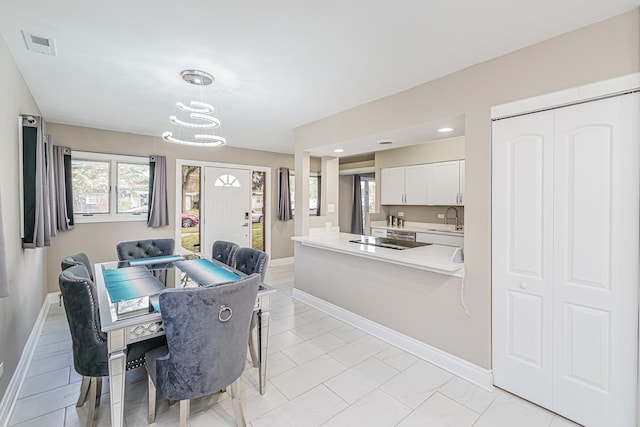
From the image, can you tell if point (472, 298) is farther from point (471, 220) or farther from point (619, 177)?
point (619, 177)

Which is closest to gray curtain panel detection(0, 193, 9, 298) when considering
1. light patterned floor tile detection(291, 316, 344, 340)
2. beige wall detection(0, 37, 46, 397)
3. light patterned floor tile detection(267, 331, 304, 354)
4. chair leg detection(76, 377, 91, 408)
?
beige wall detection(0, 37, 46, 397)

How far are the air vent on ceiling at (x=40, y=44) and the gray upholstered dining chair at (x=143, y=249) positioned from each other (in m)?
1.94

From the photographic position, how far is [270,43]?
2018 mm

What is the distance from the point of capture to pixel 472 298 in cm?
233

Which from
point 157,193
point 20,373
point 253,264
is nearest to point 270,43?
point 253,264

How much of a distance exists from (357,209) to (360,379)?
20.8 feet

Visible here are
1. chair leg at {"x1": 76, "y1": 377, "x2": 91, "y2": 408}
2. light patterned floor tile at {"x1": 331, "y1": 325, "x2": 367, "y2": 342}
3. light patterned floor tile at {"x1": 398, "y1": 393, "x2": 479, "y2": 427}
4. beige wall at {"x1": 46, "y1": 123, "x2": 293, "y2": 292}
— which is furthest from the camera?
beige wall at {"x1": 46, "y1": 123, "x2": 293, "y2": 292}

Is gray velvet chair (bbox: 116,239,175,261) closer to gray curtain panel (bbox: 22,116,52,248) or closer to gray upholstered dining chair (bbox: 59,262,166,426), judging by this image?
gray curtain panel (bbox: 22,116,52,248)

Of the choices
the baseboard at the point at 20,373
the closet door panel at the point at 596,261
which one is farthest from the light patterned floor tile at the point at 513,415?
the baseboard at the point at 20,373

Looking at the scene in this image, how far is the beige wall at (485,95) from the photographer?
1723mm

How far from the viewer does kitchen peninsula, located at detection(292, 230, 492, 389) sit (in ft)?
7.93

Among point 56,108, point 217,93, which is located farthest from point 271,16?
point 56,108

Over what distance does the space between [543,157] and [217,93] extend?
288 centimetres

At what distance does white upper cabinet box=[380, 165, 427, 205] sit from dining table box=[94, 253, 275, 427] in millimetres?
3698
